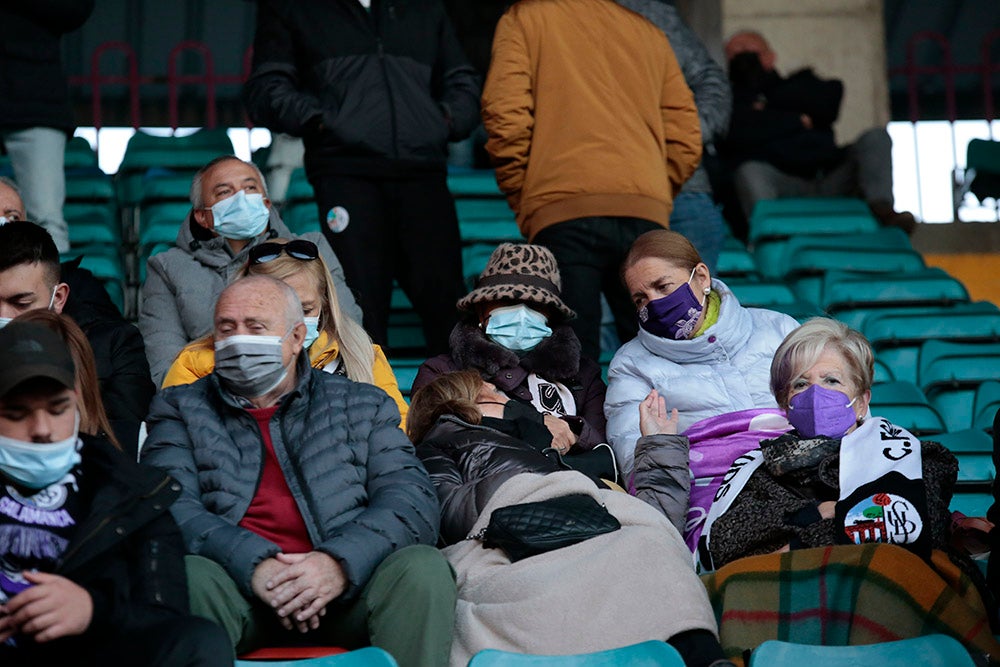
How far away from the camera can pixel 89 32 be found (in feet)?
44.7

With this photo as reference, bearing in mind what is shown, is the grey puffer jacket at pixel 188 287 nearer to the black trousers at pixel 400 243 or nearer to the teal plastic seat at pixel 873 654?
the black trousers at pixel 400 243

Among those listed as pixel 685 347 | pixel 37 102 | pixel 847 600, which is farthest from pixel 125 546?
pixel 37 102

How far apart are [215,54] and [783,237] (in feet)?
26.6

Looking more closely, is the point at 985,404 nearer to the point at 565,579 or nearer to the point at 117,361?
the point at 565,579

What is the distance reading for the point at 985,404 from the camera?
566 centimetres

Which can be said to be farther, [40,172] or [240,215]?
[40,172]

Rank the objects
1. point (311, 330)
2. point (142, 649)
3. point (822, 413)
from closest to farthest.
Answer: point (142, 649) → point (822, 413) → point (311, 330)

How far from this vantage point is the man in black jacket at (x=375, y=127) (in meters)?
5.53

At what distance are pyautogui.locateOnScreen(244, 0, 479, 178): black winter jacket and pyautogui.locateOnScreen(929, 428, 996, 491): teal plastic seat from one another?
1.99 metres

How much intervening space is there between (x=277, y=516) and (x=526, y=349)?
125cm

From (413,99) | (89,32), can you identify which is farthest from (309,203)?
(89,32)

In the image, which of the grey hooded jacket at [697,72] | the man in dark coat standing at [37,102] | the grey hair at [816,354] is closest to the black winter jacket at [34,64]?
the man in dark coat standing at [37,102]

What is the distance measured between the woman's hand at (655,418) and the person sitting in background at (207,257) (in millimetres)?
1005

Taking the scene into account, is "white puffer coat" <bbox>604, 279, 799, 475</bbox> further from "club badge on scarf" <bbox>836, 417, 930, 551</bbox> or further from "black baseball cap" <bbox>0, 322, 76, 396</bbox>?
"black baseball cap" <bbox>0, 322, 76, 396</bbox>
